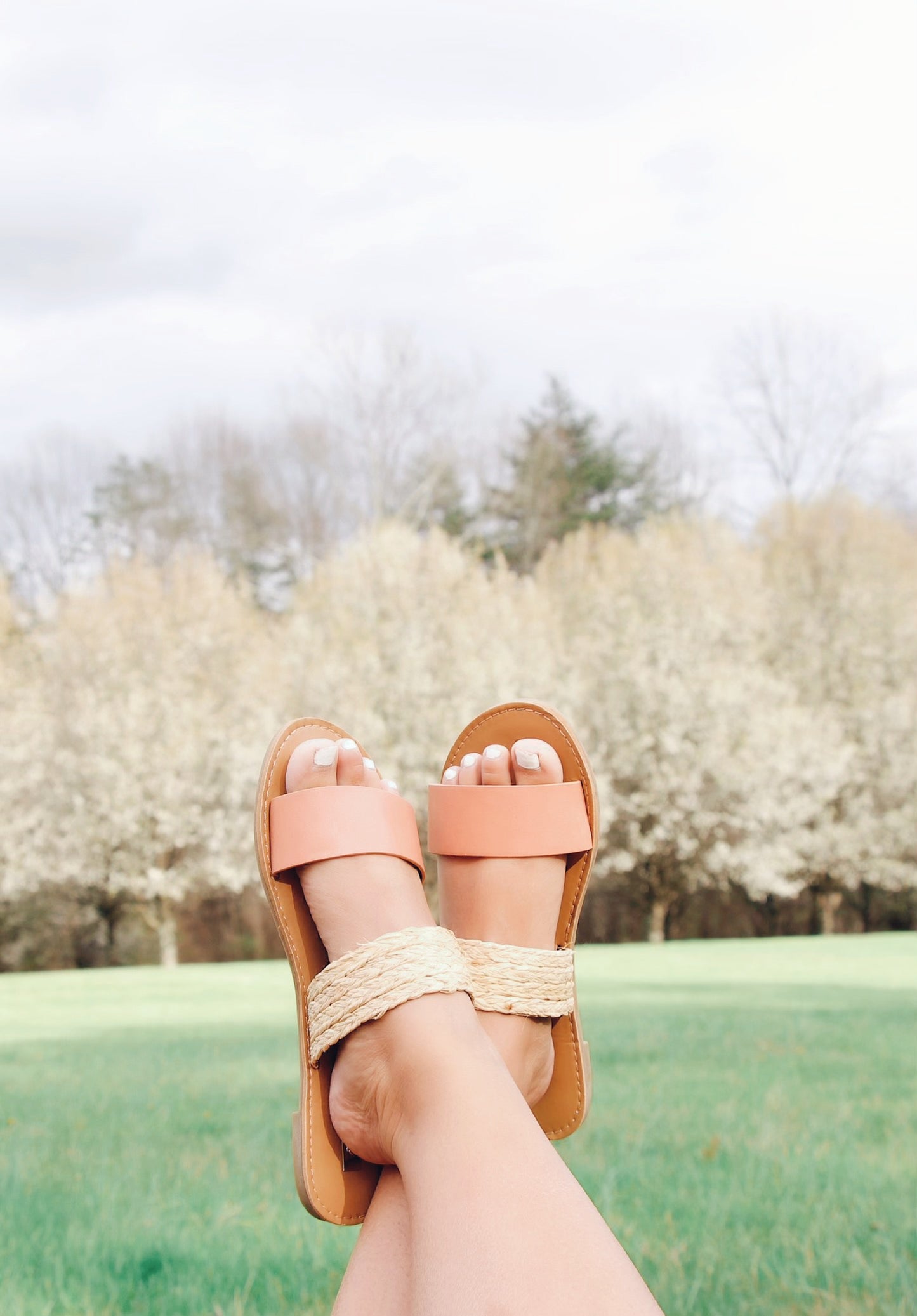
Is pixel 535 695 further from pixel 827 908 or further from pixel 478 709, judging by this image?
pixel 827 908

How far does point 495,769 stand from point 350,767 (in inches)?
10.9

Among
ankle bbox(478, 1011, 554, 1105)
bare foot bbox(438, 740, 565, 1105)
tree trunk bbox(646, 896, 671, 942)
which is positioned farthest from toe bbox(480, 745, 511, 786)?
tree trunk bbox(646, 896, 671, 942)

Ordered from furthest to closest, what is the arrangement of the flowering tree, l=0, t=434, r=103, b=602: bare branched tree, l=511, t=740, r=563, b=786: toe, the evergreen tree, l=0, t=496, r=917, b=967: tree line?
1. the evergreen tree
2. l=0, t=434, r=103, b=602: bare branched tree
3. l=0, t=496, r=917, b=967: tree line
4. the flowering tree
5. l=511, t=740, r=563, b=786: toe

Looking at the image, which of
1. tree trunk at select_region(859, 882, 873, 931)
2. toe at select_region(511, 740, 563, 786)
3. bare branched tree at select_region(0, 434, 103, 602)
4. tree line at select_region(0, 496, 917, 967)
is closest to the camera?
toe at select_region(511, 740, 563, 786)

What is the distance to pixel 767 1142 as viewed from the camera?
2.51 m

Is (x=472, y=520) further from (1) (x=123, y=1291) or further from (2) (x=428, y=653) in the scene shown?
(1) (x=123, y=1291)

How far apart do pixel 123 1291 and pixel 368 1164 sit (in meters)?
0.40

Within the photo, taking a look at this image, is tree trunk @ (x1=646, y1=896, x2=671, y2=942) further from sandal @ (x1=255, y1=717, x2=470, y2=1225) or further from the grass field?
sandal @ (x1=255, y1=717, x2=470, y2=1225)

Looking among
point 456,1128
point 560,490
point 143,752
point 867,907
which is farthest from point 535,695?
point 456,1128

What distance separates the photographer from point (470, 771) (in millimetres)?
2156

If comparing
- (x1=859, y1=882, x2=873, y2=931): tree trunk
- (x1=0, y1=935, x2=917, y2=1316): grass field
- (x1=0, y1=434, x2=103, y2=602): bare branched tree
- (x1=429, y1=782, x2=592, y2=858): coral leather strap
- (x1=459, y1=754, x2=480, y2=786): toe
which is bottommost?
(x1=859, y1=882, x2=873, y2=931): tree trunk

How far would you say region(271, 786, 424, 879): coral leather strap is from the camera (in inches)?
72.5

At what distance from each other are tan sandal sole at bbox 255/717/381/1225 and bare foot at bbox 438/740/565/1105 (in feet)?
0.87

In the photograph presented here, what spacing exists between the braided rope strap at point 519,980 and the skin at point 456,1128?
0.10 ft
